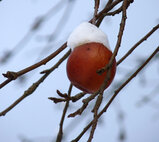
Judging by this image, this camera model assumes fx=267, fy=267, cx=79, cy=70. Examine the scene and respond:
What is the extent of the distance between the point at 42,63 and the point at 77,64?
0.07 m

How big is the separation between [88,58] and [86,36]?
0.07 metres

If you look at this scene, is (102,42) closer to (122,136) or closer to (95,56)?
(95,56)

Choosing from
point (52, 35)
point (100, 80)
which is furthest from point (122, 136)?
point (52, 35)

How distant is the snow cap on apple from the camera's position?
511mm

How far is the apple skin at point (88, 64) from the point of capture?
51 cm

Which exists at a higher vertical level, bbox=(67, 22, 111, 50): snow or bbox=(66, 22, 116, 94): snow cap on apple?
bbox=(67, 22, 111, 50): snow

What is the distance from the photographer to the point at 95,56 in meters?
0.51

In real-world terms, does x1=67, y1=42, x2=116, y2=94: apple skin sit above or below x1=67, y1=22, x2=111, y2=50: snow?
below

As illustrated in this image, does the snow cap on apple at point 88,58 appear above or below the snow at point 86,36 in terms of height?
below

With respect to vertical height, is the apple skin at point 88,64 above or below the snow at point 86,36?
below

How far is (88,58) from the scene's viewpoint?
51 centimetres

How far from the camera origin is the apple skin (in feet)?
1.67

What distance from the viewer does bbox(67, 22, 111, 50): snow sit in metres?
0.56

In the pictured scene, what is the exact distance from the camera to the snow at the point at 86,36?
0.56 metres
